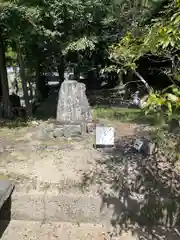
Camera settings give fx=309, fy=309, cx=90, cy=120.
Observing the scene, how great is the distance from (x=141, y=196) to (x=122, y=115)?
3.97 meters

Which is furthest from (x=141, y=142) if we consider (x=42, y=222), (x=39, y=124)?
(x=39, y=124)

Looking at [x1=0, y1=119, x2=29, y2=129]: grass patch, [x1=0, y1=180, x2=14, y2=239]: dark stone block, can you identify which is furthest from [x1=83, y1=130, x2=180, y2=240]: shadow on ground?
[x1=0, y1=119, x2=29, y2=129]: grass patch

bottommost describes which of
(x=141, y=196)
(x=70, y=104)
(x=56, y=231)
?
(x=56, y=231)

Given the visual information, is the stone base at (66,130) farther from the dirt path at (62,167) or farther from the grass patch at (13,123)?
the grass patch at (13,123)

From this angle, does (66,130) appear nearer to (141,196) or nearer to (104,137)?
(104,137)

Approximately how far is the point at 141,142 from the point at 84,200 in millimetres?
1588

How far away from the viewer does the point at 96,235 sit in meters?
3.80

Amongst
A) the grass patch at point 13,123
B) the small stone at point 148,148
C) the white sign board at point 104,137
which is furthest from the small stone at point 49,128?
the small stone at point 148,148

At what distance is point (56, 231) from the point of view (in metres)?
3.88

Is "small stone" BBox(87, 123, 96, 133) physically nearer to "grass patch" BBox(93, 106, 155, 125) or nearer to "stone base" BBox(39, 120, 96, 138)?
"stone base" BBox(39, 120, 96, 138)

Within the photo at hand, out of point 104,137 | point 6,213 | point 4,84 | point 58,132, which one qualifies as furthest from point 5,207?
point 4,84

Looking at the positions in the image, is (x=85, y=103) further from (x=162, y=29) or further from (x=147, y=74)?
(x=147, y=74)

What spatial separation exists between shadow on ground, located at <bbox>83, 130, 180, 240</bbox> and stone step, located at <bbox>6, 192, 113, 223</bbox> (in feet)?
0.37

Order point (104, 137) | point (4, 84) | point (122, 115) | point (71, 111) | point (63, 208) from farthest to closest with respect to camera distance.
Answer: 1. point (4, 84)
2. point (122, 115)
3. point (71, 111)
4. point (104, 137)
5. point (63, 208)
